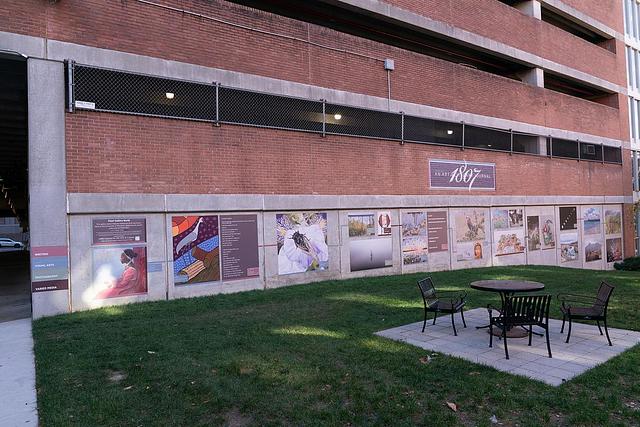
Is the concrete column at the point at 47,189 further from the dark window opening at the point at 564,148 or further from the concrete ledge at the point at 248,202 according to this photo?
the dark window opening at the point at 564,148

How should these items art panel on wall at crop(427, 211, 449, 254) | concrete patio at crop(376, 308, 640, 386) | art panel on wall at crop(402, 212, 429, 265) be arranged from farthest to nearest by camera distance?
1. art panel on wall at crop(427, 211, 449, 254)
2. art panel on wall at crop(402, 212, 429, 265)
3. concrete patio at crop(376, 308, 640, 386)

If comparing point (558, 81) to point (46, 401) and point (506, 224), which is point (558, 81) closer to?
point (506, 224)

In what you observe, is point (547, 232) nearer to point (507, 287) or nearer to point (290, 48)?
point (290, 48)

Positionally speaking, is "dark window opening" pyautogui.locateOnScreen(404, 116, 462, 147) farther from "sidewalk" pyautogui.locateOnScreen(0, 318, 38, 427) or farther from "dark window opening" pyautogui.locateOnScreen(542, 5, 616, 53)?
"sidewalk" pyautogui.locateOnScreen(0, 318, 38, 427)

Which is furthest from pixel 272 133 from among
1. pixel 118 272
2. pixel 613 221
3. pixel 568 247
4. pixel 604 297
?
pixel 613 221

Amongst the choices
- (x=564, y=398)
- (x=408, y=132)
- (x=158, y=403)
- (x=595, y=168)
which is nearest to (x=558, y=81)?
(x=595, y=168)

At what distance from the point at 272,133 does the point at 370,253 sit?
5060 mm

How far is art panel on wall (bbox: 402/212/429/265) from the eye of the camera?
616 inches

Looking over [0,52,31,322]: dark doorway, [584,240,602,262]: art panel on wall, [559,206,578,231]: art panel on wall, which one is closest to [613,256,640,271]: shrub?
[584,240,602,262]: art panel on wall

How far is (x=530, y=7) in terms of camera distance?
22.2 meters

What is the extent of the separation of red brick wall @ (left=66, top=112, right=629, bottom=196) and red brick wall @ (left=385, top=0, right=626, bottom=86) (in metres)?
5.40

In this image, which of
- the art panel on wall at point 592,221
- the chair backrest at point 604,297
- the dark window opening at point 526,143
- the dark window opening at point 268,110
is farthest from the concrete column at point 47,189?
the art panel on wall at point 592,221

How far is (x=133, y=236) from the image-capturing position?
10.3 m

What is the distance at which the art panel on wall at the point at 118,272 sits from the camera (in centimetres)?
978
